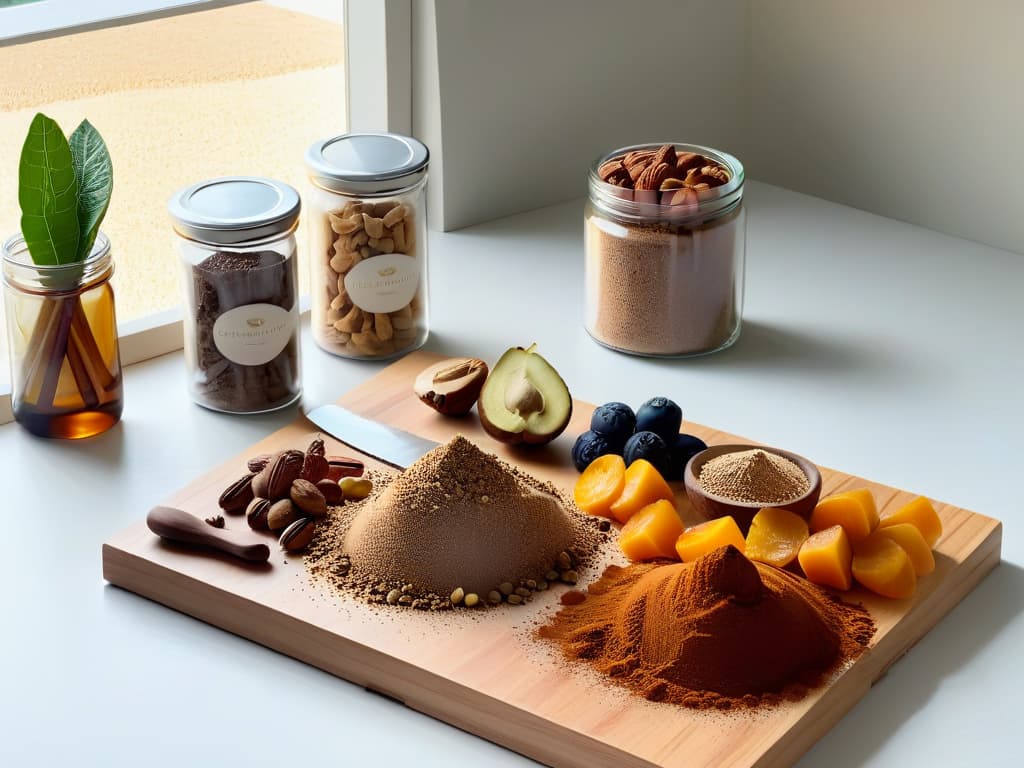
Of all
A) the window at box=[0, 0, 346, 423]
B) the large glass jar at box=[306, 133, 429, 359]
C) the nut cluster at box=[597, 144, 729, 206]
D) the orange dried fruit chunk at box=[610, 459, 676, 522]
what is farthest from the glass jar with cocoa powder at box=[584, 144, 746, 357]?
the window at box=[0, 0, 346, 423]

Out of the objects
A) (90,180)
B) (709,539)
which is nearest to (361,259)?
(90,180)

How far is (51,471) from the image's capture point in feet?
3.75

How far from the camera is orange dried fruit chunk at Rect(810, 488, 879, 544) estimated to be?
0.97 m

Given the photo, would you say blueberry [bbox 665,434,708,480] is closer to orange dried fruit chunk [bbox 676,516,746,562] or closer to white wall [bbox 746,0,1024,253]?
orange dried fruit chunk [bbox 676,516,746,562]

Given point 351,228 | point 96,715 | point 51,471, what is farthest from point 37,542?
point 351,228

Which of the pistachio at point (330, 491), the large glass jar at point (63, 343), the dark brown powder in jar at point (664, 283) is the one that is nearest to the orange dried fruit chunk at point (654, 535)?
the pistachio at point (330, 491)

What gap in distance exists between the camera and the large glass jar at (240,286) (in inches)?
45.1

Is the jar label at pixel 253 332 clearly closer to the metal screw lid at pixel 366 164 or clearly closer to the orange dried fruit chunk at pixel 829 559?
the metal screw lid at pixel 366 164

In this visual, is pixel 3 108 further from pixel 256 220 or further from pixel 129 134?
pixel 256 220

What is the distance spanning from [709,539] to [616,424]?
178 mm

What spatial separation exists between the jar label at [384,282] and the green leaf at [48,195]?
0.82 feet

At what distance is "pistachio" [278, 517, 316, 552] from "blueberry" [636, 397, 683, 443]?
279 mm

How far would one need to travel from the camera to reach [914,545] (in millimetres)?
971

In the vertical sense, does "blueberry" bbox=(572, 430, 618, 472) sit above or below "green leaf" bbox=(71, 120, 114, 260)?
below
